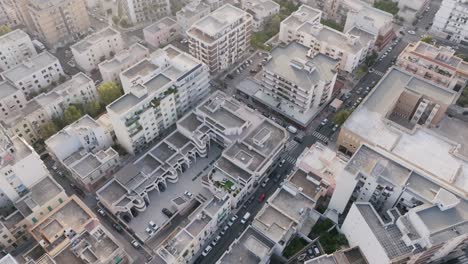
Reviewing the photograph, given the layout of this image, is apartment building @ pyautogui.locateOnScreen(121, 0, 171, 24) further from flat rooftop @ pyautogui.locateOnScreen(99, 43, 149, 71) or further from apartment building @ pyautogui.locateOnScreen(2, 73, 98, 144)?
apartment building @ pyautogui.locateOnScreen(2, 73, 98, 144)

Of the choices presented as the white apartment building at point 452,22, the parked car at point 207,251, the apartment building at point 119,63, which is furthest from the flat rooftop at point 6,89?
the white apartment building at point 452,22

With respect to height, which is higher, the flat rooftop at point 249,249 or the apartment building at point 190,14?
the apartment building at point 190,14

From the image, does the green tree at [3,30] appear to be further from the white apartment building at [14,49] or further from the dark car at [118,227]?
the dark car at [118,227]

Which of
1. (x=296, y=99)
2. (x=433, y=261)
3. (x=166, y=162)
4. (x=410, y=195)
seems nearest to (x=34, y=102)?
(x=166, y=162)

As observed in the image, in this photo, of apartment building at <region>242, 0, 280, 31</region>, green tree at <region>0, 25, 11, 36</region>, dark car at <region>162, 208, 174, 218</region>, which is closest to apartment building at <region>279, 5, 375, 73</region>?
apartment building at <region>242, 0, 280, 31</region>

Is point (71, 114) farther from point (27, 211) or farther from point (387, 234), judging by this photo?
point (387, 234)

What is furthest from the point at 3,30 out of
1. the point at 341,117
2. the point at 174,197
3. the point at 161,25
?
the point at 341,117

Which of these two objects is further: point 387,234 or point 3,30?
point 3,30

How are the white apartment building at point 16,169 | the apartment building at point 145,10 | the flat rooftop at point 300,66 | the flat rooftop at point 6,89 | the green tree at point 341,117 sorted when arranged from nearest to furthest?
the white apartment building at point 16,169, the flat rooftop at point 300,66, the flat rooftop at point 6,89, the green tree at point 341,117, the apartment building at point 145,10
